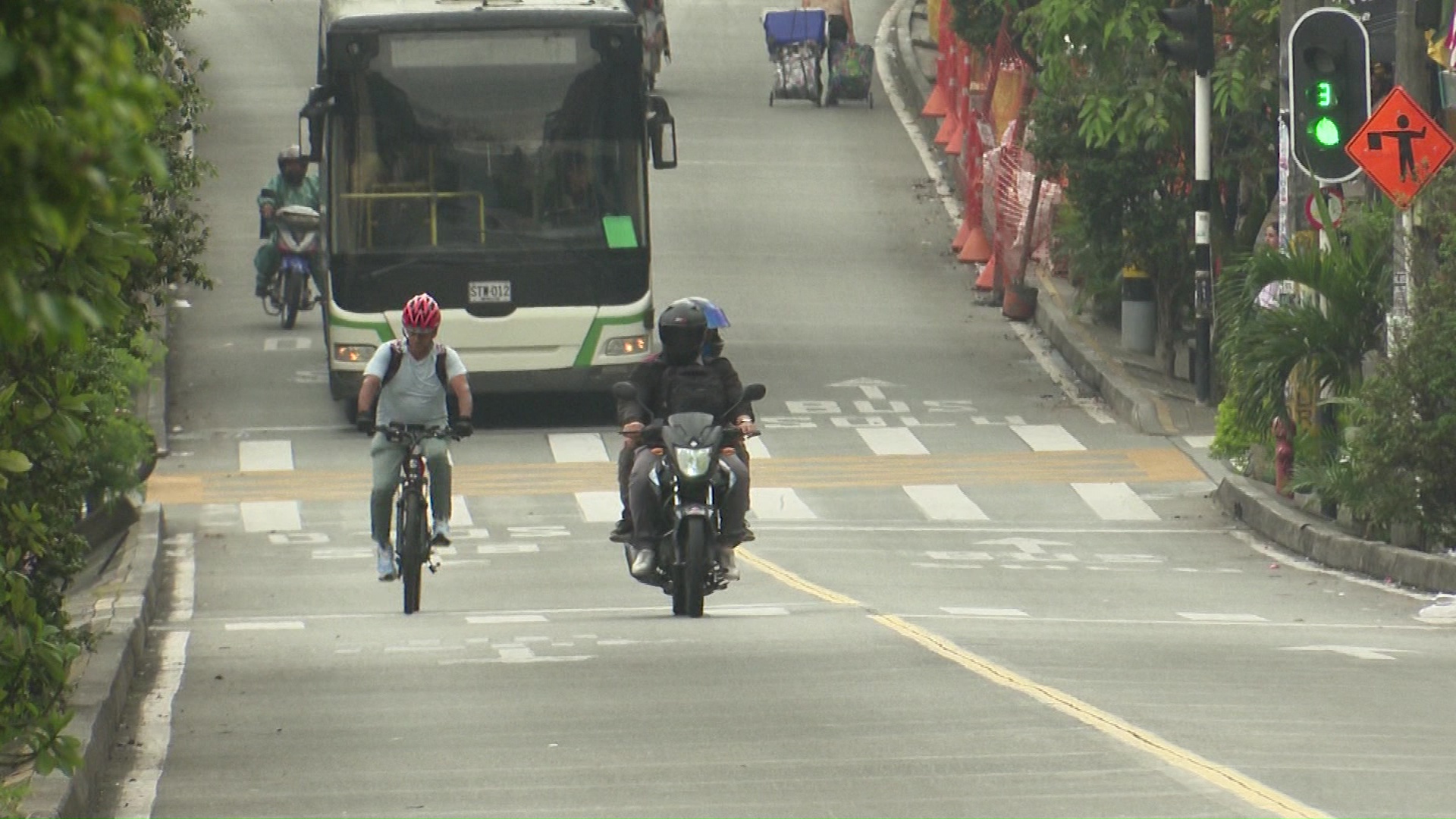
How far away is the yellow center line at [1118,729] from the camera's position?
8.22 m

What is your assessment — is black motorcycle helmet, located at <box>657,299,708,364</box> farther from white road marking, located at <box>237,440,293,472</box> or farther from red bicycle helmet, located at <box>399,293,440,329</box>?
white road marking, located at <box>237,440,293,472</box>

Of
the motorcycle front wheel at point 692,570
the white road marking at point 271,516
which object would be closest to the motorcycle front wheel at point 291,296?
the white road marking at point 271,516

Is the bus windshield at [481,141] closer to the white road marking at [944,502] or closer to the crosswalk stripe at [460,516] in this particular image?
the crosswalk stripe at [460,516]

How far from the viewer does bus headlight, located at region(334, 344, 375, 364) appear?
944 inches

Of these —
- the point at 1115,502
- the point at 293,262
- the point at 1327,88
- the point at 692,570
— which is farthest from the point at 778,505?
the point at 293,262

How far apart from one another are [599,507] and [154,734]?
10.5 m

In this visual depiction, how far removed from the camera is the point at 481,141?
23.6 metres

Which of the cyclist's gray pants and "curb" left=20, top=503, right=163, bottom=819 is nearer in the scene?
"curb" left=20, top=503, right=163, bottom=819

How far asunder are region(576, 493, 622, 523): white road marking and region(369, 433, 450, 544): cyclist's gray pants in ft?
17.6

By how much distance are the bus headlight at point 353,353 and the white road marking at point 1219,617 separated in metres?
10.4

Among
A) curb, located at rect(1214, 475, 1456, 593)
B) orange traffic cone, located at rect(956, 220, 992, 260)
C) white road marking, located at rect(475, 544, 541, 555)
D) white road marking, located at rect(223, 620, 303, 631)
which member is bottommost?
white road marking, located at rect(475, 544, 541, 555)

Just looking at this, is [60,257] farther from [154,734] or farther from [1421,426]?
[1421,426]

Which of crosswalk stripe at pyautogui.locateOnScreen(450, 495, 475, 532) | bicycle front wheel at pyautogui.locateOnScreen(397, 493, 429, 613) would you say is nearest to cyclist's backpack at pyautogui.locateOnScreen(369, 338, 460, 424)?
bicycle front wheel at pyautogui.locateOnScreen(397, 493, 429, 613)

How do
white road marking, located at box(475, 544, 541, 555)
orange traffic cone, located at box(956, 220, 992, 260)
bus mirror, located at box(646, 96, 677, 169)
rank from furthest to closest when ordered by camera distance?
1. orange traffic cone, located at box(956, 220, 992, 260)
2. bus mirror, located at box(646, 96, 677, 169)
3. white road marking, located at box(475, 544, 541, 555)
